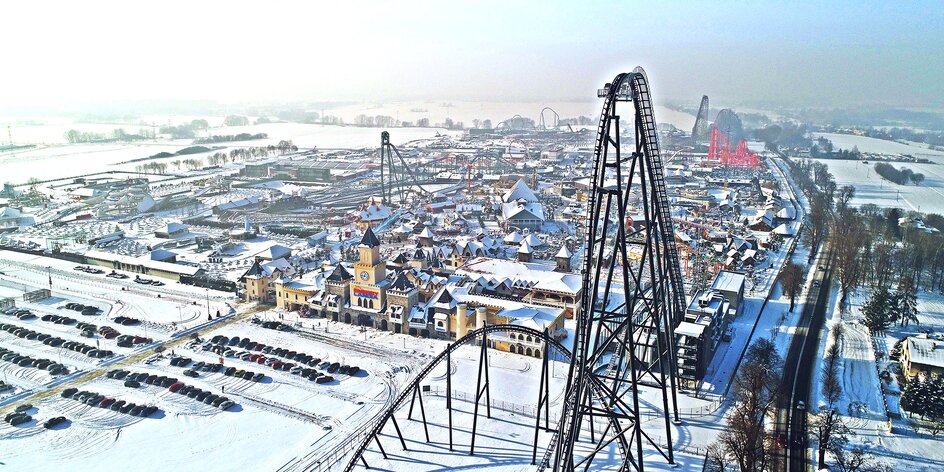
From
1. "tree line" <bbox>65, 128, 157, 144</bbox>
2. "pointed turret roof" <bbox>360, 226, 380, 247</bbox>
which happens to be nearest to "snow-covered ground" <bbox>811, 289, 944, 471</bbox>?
"pointed turret roof" <bbox>360, 226, 380, 247</bbox>

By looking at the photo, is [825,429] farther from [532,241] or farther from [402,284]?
[532,241]

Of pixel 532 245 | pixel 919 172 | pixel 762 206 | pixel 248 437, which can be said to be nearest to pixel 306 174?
pixel 532 245

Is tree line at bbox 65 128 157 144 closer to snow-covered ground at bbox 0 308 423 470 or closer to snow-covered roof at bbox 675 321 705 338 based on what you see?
snow-covered ground at bbox 0 308 423 470

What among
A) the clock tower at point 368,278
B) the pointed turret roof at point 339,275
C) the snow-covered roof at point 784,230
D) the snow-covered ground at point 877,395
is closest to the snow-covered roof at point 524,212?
the snow-covered roof at point 784,230

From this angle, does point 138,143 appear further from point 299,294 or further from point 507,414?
point 507,414

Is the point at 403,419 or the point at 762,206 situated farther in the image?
the point at 762,206

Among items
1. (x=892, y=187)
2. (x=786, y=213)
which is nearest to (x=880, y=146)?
(x=892, y=187)

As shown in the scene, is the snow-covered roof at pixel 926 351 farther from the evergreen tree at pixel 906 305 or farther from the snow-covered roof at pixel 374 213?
the snow-covered roof at pixel 374 213
